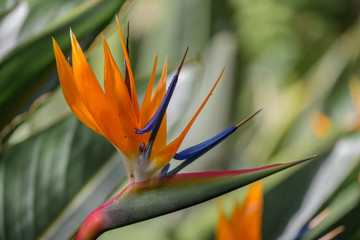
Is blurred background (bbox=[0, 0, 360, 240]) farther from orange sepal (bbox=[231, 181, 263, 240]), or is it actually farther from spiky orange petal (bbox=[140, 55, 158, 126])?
spiky orange petal (bbox=[140, 55, 158, 126])

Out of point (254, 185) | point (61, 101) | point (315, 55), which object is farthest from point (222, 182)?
point (315, 55)

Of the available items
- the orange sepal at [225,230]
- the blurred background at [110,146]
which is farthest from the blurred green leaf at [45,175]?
the orange sepal at [225,230]

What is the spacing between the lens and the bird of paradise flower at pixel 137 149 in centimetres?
32

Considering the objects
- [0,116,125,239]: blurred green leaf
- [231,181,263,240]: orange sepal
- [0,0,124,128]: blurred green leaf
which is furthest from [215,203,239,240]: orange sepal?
[0,0,124,128]: blurred green leaf

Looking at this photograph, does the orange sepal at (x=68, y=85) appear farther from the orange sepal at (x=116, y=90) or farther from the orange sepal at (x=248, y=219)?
the orange sepal at (x=248, y=219)

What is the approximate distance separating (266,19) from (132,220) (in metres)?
2.43

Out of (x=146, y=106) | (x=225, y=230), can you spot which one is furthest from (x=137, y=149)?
(x=225, y=230)

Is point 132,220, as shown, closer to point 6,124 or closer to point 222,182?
point 222,182

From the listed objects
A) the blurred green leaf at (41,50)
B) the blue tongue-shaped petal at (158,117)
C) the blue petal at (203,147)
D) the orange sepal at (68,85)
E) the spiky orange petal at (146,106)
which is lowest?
the blue petal at (203,147)

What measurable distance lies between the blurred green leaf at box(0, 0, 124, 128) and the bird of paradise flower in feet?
0.44

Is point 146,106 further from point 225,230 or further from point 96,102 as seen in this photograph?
point 225,230

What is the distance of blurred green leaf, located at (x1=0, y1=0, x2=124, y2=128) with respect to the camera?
1.56 feet

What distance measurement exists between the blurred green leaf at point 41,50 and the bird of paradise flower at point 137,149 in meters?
0.13

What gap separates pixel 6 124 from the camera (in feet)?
1.83
